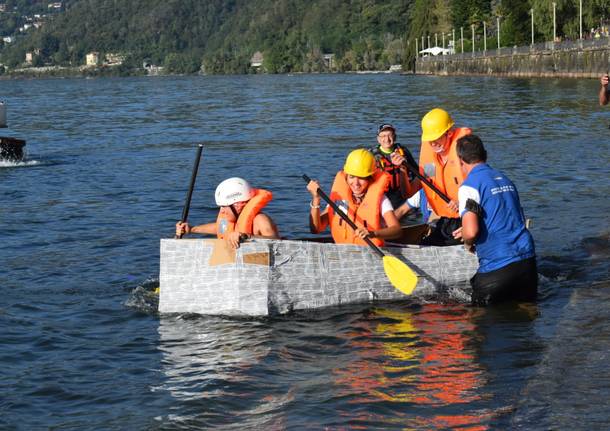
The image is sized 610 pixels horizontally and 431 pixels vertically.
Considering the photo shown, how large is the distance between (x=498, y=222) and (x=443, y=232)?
1.94 meters

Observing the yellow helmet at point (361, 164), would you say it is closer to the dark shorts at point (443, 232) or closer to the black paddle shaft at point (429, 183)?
the black paddle shaft at point (429, 183)

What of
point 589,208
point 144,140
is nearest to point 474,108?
point 144,140

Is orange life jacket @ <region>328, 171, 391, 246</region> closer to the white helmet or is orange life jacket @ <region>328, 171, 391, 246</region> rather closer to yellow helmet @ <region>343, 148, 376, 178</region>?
yellow helmet @ <region>343, 148, 376, 178</region>

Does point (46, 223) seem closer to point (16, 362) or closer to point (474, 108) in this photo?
point (16, 362)

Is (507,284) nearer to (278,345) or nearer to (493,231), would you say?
(493,231)

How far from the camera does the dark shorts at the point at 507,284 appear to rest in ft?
30.8

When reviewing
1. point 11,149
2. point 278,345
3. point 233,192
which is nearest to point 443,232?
point 233,192

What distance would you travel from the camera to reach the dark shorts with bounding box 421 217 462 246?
1090 cm

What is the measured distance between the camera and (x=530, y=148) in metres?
26.0

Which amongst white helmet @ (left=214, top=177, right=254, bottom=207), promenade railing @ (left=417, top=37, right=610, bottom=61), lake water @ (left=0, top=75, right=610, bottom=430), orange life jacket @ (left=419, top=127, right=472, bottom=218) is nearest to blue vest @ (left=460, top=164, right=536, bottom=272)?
lake water @ (left=0, top=75, right=610, bottom=430)

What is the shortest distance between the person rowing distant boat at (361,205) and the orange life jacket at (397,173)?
5.72 ft

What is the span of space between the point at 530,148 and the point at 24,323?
18.0 metres

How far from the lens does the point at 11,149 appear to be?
25766mm

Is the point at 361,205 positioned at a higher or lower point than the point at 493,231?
higher
